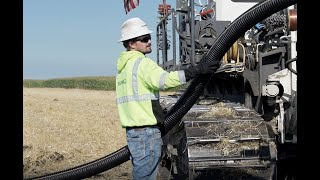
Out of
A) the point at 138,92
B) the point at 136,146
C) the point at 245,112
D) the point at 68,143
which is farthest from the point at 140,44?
the point at 68,143

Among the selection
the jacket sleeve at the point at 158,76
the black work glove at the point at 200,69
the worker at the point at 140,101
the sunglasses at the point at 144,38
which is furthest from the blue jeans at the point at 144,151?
the sunglasses at the point at 144,38

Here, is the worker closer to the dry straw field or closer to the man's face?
the man's face

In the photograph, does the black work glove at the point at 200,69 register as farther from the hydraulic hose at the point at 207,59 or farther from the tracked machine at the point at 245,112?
the tracked machine at the point at 245,112

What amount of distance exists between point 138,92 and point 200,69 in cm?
51

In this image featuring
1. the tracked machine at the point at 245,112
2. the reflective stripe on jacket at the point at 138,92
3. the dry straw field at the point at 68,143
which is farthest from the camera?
the dry straw field at the point at 68,143

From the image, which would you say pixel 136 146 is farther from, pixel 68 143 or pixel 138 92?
pixel 68 143

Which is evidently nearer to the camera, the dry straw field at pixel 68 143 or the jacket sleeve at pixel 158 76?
the jacket sleeve at pixel 158 76

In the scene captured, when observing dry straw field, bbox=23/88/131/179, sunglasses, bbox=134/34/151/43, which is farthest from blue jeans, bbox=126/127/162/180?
dry straw field, bbox=23/88/131/179

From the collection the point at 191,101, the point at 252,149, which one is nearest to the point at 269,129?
the point at 252,149

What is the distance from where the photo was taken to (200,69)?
4582mm

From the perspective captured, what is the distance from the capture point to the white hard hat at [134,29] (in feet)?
15.3

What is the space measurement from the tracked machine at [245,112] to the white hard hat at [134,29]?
95 cm
